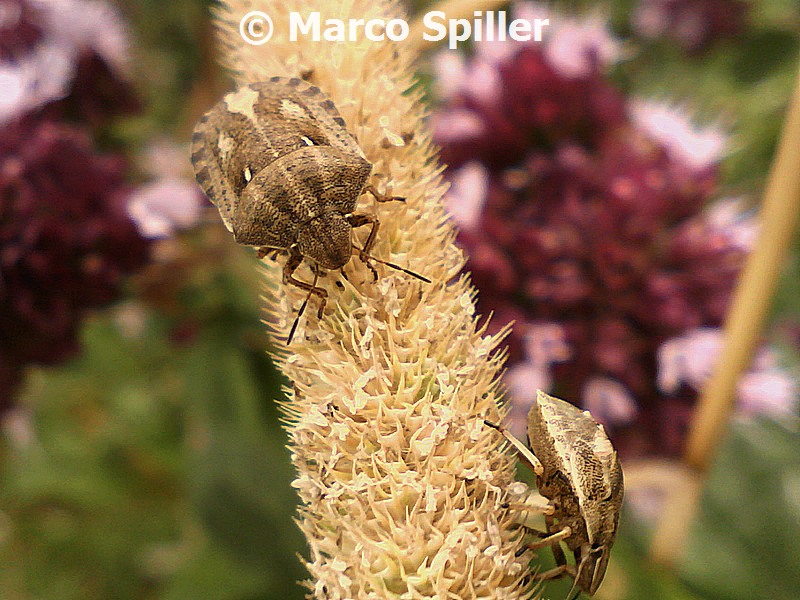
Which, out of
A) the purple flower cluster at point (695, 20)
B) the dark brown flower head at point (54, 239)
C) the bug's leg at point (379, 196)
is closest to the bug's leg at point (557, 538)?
the bug's leg at point (379, 196)

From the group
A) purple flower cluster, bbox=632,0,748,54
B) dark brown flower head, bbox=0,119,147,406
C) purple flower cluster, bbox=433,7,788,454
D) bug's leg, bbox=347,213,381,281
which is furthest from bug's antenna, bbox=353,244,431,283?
purple flower cluster, bbox=632,0,748,54

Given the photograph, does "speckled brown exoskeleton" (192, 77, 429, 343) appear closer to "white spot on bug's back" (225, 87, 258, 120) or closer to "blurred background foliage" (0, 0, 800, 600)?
"white spot on bug's back" (225, 87, 258, 120)

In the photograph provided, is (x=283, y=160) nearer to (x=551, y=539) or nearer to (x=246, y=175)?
(x=246, y=175)

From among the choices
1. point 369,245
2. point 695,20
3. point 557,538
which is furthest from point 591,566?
point 695,20

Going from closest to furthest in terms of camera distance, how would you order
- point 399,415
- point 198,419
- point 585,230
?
1. point 399,415
2. point 585,230
3. point 198,419

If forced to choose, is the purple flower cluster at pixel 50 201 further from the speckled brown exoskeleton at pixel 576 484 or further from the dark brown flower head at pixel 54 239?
the speckled brown exoskeleton at pixel 576 484

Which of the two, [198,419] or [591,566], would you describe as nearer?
[591,566]
